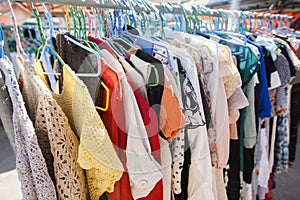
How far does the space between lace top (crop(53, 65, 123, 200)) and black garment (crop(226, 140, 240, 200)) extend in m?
0.51

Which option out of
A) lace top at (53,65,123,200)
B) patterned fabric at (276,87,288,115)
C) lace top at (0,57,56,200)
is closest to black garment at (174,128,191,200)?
lace top at (53,65,123,200)

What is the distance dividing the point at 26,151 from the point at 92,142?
109 millimetres

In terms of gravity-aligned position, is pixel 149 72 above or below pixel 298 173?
above

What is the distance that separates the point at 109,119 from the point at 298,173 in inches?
67.5

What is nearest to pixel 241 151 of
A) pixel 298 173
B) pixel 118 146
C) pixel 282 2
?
pixel 118 146

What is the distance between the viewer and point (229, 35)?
2.84 feet

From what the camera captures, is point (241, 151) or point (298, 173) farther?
point (298, 173)

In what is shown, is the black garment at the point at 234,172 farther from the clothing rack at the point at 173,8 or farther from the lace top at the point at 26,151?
the lace top at the point at 26,151

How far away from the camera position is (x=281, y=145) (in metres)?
1.07

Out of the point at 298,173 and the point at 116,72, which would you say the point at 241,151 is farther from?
the point at 298,173

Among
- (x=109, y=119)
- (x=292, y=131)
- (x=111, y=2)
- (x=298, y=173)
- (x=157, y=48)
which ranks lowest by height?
(x=298, y=173)

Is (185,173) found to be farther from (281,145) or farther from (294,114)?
(294,114)

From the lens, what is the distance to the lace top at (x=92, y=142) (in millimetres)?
409

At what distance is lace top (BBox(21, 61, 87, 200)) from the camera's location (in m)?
0.40
